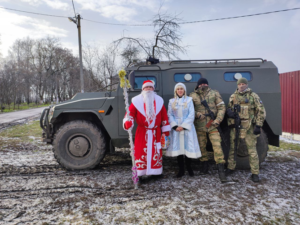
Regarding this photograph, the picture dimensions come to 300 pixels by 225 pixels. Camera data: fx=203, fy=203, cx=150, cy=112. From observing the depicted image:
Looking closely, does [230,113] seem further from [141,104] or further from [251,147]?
[141,104]

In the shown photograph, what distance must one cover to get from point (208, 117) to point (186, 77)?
39.0 inches

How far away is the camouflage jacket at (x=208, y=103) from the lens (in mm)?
3822

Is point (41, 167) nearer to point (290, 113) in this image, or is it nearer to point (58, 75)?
point (290, 113)

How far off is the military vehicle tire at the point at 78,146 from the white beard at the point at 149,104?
48.2 inches

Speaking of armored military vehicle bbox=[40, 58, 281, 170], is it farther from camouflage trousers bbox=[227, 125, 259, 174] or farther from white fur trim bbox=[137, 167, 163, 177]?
white fur trim bbox=[137, 167, 163, 177]

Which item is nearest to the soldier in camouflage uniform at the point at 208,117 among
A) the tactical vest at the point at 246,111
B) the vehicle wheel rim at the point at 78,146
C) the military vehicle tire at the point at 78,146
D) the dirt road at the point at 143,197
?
the tactical vest at the point at 246,111

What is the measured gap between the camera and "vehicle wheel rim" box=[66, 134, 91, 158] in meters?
4.16

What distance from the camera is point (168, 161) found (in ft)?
16.5

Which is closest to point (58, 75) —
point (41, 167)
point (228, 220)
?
point (41, 167)

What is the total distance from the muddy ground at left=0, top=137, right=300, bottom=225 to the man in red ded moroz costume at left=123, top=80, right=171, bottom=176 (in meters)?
0.34

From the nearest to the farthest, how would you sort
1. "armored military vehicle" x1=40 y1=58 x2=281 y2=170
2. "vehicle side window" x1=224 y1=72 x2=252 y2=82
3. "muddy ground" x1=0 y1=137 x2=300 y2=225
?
"muddy ground" x1=0 y1=137 x2=300 y2=225 < "armored military vehicle" x1=40 y1=58 x2=281 y2=170 < "vehicle side window" x1=224 y1=72 x2=252 y2=82

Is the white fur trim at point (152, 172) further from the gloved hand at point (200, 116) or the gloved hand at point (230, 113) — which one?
the gloved hand at point (230, 113)

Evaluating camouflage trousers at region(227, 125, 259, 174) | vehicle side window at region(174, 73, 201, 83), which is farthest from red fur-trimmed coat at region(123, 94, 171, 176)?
camouflage trousers at region(227, 125, 259, 174)

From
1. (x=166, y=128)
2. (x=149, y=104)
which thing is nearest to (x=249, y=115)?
(x=166, y=128)
